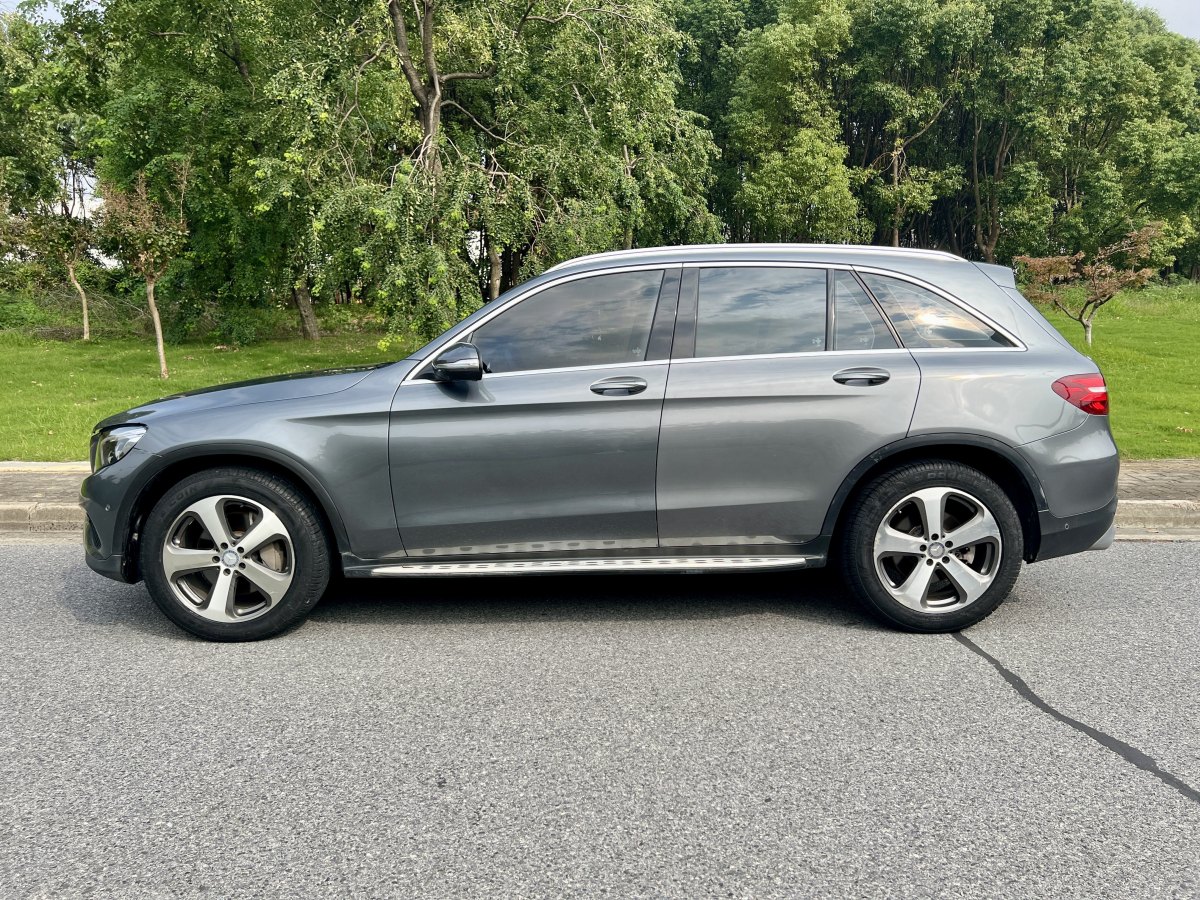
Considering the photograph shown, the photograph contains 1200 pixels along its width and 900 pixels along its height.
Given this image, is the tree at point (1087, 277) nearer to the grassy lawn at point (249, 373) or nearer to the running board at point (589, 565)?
the grassy lawn at point (249, 373)

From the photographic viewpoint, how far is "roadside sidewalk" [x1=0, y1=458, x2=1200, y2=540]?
6.86 m

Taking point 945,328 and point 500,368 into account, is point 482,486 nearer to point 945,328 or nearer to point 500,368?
point 500,368

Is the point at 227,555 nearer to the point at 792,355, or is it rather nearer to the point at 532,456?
the point at 532,456

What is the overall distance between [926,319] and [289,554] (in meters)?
3.32

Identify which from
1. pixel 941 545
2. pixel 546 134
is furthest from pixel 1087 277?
pixel 941 545

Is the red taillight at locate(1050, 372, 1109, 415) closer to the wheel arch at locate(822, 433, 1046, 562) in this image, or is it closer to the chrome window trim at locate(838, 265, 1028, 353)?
the chrome window trim at locate(838, 265, 1028, 353)

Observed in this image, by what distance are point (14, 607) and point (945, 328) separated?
520 centimetres

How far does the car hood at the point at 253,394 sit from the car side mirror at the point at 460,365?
0.48 m

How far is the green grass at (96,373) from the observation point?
1120 centimetres

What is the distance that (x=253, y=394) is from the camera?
4.54m

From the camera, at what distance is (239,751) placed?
3312 millimetres

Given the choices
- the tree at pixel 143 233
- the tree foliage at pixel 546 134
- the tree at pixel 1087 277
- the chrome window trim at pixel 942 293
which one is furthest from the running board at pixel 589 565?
the tree at pixel 1087 277

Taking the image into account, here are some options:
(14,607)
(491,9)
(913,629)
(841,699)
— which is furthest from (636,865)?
(491,9)

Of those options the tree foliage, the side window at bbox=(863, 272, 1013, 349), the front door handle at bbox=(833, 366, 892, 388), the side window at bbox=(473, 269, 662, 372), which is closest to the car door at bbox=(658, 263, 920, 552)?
the front door handle at bbox=(833, 366, 892, 388)
